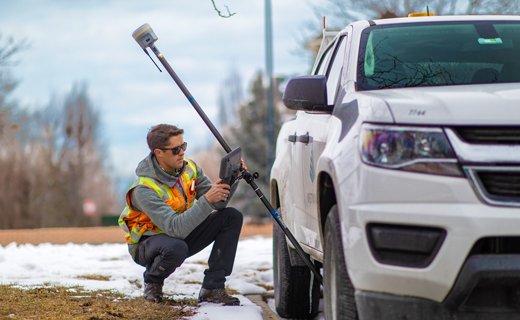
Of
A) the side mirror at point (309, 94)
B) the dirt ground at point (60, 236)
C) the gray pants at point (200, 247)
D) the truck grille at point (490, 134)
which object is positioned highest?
the side mirror at point (309, 94)

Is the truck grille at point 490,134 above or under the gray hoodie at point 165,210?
above

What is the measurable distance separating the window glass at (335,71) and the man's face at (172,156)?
4.22ft

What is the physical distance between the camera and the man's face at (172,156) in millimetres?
4660

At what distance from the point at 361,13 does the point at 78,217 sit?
1101 inches

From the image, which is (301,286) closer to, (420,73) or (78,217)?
(420,73)

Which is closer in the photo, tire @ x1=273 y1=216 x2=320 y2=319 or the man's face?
tire @ x1=273 y1=216 x2=320 y2=319

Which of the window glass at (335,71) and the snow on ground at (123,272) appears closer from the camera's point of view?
the window glass at (335,71)

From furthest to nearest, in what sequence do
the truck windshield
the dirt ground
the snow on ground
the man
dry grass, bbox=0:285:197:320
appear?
1. the dirt ground
2. the snow on ground
3. the man
4. dry grass, bbox=0:285:197:320
5. the truck windshield

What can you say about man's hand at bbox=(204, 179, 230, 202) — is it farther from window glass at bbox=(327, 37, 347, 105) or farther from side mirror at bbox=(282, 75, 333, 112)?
side mirror at bbox=(282, 75, 333, 112)

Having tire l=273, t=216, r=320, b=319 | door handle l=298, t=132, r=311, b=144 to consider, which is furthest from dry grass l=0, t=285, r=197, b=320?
door handle l=298, t=132, r=311, b=144

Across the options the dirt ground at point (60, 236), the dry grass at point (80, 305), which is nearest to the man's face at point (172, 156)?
the dry grass at point (80, 305)

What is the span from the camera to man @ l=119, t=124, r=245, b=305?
453 centimetres

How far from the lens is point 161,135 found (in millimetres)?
4691

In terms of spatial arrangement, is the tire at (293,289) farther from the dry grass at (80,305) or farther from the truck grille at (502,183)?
the truck grille at (502,183)
